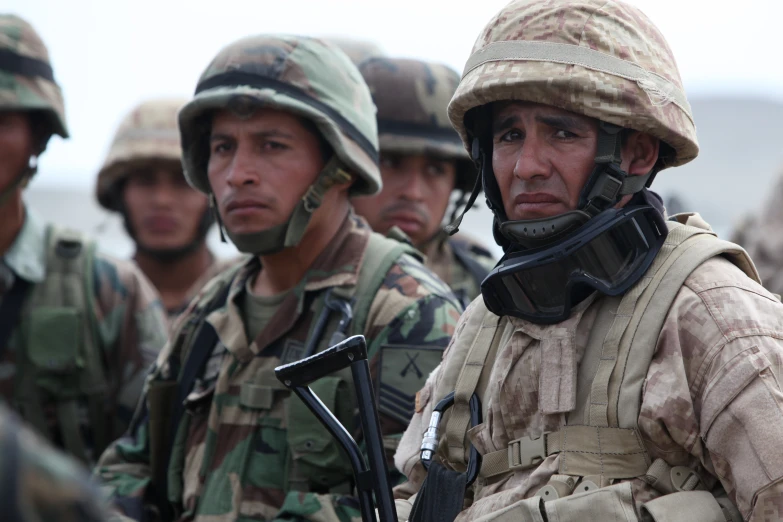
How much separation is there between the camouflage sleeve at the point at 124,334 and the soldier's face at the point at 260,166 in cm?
158

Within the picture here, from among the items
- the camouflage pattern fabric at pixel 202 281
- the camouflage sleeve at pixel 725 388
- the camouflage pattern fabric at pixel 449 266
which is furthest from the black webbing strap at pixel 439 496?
the camouflage pattern fabric at pixel 202 281

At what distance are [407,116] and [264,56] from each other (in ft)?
5.82

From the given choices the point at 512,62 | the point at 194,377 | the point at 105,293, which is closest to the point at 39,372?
the point at 105,293

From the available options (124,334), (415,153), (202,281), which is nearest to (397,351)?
(415,153)

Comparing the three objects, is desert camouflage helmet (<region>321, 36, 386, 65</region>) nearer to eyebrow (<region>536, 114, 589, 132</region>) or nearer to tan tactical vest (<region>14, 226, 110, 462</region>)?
tan tactical vest (<region>14, 226, 110, 462</region>)

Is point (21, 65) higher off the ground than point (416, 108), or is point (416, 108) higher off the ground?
point (21, 65)

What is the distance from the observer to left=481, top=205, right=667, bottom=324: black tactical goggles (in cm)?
321

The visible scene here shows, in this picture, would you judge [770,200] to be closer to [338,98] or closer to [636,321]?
A: [338,98]

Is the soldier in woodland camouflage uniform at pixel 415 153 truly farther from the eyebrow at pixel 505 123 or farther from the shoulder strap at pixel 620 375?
the shoulder strap at pixel 620 375

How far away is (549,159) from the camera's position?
338 cm

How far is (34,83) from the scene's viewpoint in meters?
6.54

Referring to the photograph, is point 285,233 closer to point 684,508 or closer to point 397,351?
point 397,351

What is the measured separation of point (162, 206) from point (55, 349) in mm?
2847

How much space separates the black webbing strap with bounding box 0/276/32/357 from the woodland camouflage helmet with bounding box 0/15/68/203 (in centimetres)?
58
